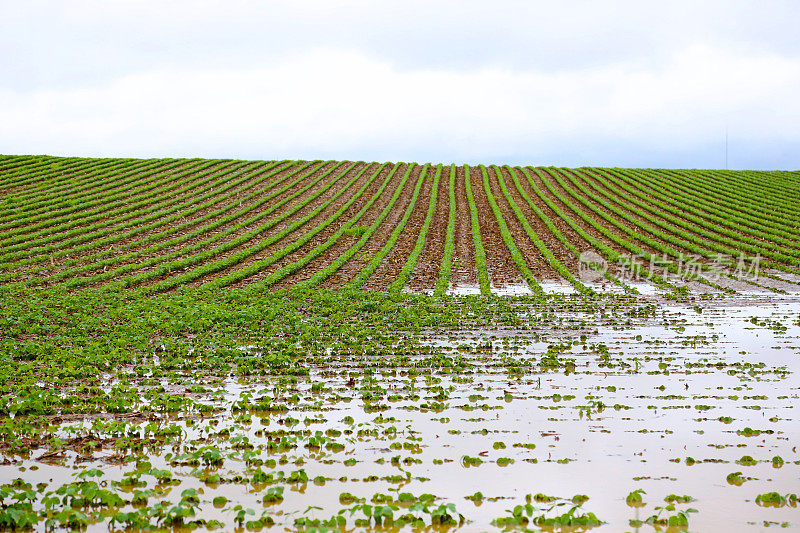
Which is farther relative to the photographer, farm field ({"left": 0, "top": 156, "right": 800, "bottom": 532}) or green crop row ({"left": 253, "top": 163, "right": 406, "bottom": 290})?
green crop row ({"left": 253, "top": 163, "right": 406, "bottom": 290})

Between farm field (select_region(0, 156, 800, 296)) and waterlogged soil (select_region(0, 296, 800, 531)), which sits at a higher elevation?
farm field (select_region(0, 156, 800, 296))

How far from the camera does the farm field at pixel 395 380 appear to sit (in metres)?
6.51

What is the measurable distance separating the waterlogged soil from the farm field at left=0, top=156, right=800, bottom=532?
4 centimetres

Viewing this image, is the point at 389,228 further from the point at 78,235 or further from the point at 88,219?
the point at 88,219

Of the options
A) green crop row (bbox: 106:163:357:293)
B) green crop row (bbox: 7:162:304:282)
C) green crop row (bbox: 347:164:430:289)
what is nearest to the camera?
green crop row (bbox: 347:164:430:289)

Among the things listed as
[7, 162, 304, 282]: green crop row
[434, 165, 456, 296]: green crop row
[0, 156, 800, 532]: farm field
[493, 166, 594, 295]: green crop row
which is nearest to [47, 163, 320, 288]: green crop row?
[7, 162, 304, 282]: green crop row

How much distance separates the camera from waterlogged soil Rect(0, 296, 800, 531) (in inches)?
249

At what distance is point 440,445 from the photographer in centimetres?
803

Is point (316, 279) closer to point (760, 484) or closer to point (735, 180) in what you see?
point (760, 484)

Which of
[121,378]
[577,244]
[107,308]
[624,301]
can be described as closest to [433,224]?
[577,244]

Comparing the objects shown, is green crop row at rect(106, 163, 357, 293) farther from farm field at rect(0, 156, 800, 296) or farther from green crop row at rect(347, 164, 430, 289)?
green crop row at rect(347, 164, 430, 289)

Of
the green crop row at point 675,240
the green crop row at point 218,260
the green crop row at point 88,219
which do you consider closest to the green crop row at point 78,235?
the green crop row at point 88,219

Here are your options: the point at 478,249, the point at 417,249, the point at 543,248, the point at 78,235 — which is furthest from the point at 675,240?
the point at 78,235

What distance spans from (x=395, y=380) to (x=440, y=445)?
3.01m
